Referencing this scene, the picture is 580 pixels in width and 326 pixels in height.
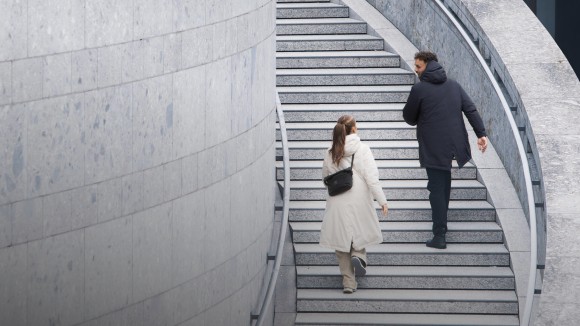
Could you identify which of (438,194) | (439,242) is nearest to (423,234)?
(439,242)

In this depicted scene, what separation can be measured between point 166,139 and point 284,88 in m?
5.37

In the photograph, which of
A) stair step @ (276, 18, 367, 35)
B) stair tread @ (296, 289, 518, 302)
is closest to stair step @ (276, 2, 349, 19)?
stair step @ (276, 18, 367, 35)

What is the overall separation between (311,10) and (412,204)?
366cm

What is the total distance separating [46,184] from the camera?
682 cm

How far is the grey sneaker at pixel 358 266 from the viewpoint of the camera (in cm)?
1070

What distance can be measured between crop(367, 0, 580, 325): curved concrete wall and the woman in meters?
1.47

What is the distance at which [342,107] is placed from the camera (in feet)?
42.5

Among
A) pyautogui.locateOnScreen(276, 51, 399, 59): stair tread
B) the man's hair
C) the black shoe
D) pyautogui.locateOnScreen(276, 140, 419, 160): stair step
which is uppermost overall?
the man's hair

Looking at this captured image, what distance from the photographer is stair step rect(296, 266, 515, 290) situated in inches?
430

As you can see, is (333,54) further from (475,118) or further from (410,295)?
(410,295)

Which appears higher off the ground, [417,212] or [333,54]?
[333,54]

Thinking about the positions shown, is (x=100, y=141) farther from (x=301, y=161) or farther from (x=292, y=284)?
(x=301, y=161)

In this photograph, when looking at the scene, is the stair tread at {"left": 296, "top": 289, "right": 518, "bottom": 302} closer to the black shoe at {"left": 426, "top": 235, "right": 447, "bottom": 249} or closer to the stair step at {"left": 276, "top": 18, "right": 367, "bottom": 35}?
the black shoe at {"left": 426, "top": 235, "right": 447, "bottom": 249}

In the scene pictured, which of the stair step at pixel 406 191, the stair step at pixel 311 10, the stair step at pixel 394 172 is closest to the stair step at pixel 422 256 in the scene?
the stair step at pixel 406 191
